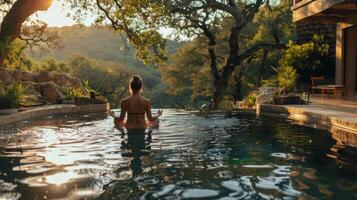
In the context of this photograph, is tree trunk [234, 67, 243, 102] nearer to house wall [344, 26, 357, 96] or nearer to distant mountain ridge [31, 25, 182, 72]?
house wall [344, 26, 357, 96]

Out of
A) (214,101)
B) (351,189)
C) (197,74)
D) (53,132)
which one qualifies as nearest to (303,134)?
(351,189)

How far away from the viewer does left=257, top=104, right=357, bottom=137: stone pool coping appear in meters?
9.73

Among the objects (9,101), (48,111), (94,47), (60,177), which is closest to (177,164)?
(60,177)

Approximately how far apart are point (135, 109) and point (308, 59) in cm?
1524

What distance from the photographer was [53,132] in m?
11.1

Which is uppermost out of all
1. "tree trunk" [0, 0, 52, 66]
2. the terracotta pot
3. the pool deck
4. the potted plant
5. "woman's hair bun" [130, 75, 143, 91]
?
"tree trunk" [0, 0, 52, 66]

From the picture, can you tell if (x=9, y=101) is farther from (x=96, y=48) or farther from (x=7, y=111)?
(x=96, y=48)

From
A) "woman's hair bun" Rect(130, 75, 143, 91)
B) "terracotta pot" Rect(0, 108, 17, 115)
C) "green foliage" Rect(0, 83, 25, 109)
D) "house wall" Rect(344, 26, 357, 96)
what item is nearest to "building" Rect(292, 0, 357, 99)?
"house wall" Rect(344, 26, 357, 96)

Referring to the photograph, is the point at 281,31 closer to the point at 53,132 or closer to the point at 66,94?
the point at 66,94

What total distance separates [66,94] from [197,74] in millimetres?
28144

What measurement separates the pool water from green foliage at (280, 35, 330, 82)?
39.2 feet

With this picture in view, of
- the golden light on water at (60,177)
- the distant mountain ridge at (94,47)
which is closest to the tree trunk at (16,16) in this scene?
the golden light on water at (60,177)

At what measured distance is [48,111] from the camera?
644 inches

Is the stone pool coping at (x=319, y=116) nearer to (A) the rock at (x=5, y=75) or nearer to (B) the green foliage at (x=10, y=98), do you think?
(B) the green foliage at (x=10, y=98)
